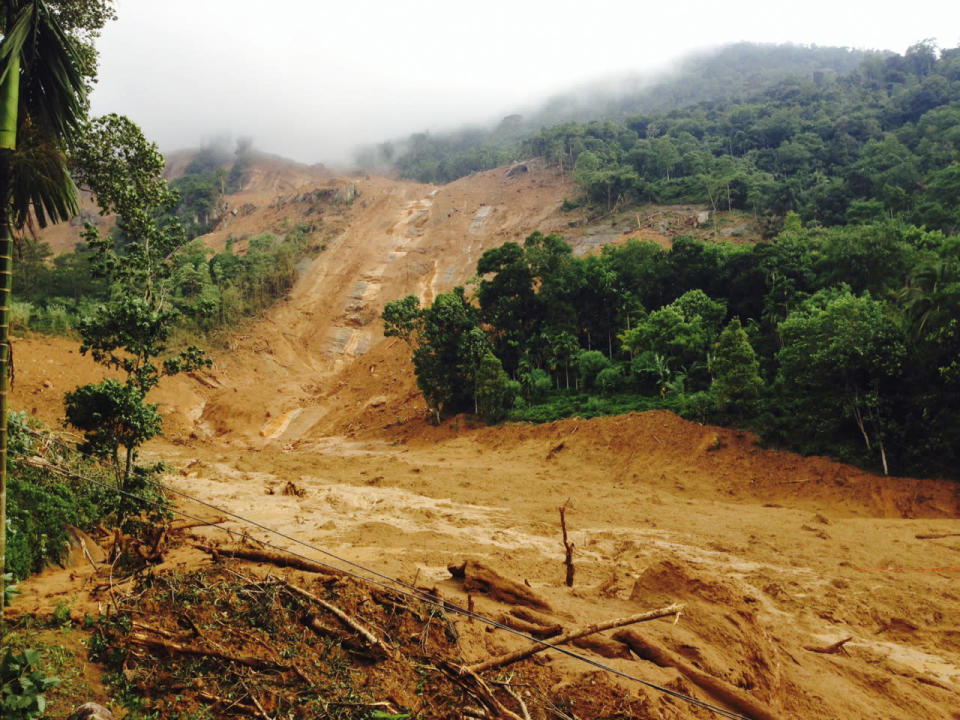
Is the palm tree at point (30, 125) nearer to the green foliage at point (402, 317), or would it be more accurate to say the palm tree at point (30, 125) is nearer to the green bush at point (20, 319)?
the green foliage at point (402, 317)

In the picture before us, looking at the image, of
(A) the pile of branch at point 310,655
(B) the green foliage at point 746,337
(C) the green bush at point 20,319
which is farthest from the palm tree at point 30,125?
(C) the green bush at point 20,319

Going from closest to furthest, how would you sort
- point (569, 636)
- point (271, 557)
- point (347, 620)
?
point (347, 620), point (569, 636), point (271, 557)

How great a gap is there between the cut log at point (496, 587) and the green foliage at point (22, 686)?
4901mm

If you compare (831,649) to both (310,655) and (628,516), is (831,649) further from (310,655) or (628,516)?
(628,516)

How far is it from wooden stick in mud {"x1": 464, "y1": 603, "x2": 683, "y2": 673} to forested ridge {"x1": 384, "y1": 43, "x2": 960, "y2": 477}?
13.6 metres

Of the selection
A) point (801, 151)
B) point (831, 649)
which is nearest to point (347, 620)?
point (831, 649)

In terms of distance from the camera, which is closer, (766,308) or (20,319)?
(766,308)

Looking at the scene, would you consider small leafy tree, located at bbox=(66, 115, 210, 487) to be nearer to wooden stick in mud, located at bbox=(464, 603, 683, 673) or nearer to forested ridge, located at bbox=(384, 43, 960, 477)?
wooden stick in mud, located at bbox=(464, 603, 683, 673)

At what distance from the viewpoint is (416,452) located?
24812mm

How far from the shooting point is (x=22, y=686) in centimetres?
409

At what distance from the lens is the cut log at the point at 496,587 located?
7.08m

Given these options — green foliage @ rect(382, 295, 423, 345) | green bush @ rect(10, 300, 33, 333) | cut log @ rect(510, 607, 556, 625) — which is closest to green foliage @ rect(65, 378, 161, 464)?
cut log @ rect(510, 607, 556, 625)

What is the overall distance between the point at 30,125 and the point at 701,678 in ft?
28.3

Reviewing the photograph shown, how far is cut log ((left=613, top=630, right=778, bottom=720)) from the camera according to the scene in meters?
4.80
